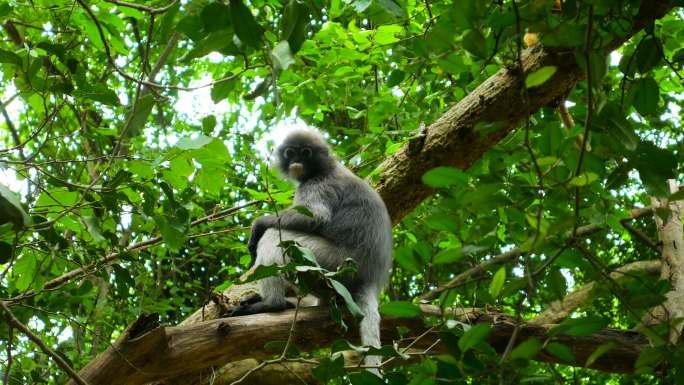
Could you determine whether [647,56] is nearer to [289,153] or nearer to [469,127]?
[469,127]

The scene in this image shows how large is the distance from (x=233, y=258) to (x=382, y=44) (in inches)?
260

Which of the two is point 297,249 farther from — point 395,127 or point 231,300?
point 395,127

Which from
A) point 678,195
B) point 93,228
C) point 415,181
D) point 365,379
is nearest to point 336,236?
point 415,181

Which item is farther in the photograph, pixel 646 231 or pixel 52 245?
pixel 646 231

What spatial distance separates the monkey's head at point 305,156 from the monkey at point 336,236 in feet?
0.55

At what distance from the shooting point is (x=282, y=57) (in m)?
1.76

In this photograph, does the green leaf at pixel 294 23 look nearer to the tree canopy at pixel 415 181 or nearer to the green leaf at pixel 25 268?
the tree canopy at pixel 415 181

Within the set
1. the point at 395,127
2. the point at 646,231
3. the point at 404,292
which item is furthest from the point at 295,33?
the point at 404,292

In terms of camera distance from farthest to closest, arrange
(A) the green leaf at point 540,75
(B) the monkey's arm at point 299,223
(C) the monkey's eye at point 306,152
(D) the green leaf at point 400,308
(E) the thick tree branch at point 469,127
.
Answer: (C) the monkey's eye at point 306,152, (B) the monkey's arm at point 299,223, (E) the thick tree branch at point 469,127, (D) the green leaf at point 400,308, (A) the green leaf at point 540,75

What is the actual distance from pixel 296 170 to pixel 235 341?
2258mm

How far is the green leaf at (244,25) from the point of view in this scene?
5.87 feet

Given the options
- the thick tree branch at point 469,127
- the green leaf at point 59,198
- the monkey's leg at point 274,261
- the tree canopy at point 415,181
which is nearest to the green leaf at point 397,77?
the tree canopy at point 415,181

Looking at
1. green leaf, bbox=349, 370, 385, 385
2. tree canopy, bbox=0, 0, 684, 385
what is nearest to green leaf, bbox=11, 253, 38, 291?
tree canopy, bbox=0, 0, 684, 385

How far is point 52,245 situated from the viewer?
11.0 feet
